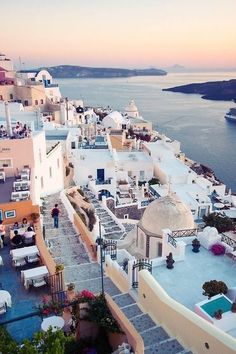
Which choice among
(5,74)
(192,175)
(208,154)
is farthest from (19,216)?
(208,154)

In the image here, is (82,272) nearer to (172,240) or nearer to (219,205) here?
(172,240)

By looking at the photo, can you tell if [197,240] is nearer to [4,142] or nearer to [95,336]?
[95,336]

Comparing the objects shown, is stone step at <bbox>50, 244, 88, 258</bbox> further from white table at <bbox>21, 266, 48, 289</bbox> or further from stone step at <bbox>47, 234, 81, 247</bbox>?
white table at <bbox>21, 266, 48, 289</bbox>

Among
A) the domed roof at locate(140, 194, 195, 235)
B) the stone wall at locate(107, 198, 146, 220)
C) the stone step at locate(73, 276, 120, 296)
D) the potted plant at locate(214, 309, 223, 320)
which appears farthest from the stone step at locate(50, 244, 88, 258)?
the stone wall at locate(107, 198, 146, 220)

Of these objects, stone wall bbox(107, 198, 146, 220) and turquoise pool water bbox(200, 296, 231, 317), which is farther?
stone wall bbox(107, 198, 146, 220)

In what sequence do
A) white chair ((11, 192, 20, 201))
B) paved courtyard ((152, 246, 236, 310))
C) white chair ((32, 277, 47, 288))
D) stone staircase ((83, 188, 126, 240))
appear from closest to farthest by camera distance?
white chair ((32, 277, 47, 288)) < paved courtyard ((152, 246, 236, 310)) < white chair ((11, 192, 20, 201)) < stone staircase ((83, 188, 126, 240))

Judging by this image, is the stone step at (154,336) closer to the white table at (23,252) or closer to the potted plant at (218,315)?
the potted plant at (218,315)
